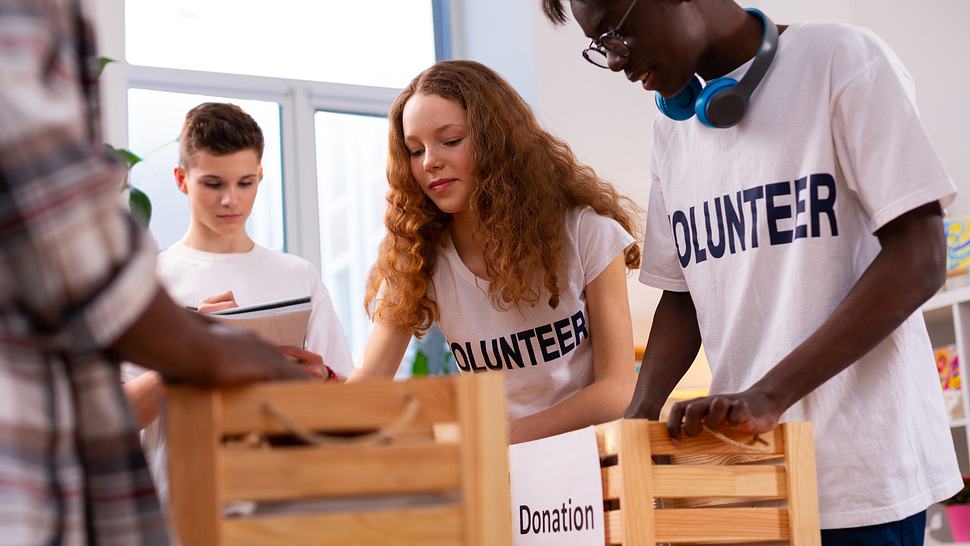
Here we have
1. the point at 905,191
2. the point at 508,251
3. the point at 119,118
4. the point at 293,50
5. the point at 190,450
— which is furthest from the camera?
the point at 293,50

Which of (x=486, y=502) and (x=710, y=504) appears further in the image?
(x=710, y=504)

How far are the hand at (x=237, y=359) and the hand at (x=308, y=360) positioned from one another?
265 millimetres

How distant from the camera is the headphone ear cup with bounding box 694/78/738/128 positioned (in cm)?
140

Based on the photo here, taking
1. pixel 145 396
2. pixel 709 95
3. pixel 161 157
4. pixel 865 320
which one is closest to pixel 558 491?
pixel 865 320

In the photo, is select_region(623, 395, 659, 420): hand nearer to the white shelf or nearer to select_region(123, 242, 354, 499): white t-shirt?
select_region(123, 242, 354, 499): white t-shirt

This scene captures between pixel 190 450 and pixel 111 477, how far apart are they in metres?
0.08

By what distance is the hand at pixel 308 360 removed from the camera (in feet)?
3.55

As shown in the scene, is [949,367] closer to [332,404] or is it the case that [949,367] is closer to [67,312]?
[332,404]

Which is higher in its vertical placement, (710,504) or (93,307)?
(93,307)

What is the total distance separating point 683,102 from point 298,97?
126 inches

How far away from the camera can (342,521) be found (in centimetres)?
77

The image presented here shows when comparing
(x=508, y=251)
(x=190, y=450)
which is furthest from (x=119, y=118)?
(x=190, y=450)

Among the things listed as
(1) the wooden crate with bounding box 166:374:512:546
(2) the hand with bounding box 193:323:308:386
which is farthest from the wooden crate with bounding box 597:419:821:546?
(2) the hand with bounding box 193:323:308:386

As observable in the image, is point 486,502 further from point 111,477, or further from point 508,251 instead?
point 508,251
